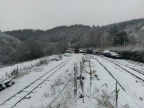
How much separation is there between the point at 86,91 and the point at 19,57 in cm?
7671

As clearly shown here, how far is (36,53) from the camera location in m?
88.6

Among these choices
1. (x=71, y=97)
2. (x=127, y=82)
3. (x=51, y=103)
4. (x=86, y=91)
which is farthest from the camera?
(x=127, y=82)

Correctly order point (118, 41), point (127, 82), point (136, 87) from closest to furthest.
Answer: point (136, 87)
point (127, 82)
point (118, 41)

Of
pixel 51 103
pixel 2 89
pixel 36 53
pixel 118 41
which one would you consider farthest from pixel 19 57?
pixel 51 103

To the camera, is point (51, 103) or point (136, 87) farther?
point (136, 87)

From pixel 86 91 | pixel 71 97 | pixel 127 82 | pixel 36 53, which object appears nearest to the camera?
pixel 71 97

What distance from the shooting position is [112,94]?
1617cm

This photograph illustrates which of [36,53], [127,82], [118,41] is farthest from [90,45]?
[127,82]

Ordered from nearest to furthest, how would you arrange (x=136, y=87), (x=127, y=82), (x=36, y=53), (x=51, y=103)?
(x=51, y=103) → (x=136, y=87) → (x=127, y=82) → (x=36, y=53)

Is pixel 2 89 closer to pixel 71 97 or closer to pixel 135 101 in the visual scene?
pixel 71 97

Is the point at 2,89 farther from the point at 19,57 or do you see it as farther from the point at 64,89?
the point at 19,57

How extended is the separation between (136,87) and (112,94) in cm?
354

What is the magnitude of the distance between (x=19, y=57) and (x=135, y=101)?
3156 inches

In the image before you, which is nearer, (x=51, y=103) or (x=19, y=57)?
(x=51, y=103)
